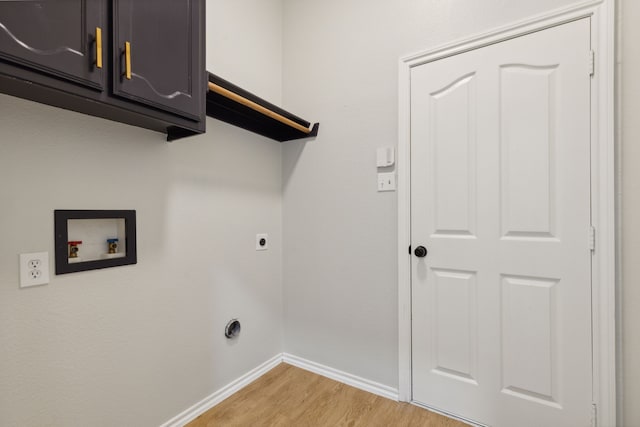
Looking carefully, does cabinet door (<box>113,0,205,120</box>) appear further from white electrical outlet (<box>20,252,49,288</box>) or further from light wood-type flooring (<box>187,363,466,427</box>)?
light wood-type flooring (<box>187,363,466,427</box>)

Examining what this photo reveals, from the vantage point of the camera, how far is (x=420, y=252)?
1.72m

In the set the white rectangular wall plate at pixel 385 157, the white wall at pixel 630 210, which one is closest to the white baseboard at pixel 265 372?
the white wall at pixel 630 210

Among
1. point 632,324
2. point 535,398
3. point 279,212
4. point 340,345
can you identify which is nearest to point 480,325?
point 535,398

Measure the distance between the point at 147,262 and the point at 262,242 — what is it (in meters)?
0.79

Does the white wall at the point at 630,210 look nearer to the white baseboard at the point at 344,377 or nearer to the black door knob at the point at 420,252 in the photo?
the black door knob at the point at 420,252

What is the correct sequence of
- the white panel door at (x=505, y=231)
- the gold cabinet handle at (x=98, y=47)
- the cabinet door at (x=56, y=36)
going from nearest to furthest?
the cabinet door at (x=56, y=36) < the gold cabinet handle at (x=98, y=47) < the white panel door at (x=505, y=231)

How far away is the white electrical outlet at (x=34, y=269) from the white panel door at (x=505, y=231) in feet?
5.68

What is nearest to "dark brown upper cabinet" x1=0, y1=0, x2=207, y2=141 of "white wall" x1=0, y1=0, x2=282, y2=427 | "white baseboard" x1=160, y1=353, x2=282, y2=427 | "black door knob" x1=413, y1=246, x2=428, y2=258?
"white wall" x1=0, y1=0, x2=282, y2=427

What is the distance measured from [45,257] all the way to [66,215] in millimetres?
171

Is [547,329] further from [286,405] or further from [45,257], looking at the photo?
[45,257]

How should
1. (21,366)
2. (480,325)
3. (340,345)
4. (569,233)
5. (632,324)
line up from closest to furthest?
(21,366), (632,324), (569,233), (480,325), (340,345)

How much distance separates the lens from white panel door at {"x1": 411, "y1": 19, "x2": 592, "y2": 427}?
4.47 feet

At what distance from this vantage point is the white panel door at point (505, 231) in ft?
4.47

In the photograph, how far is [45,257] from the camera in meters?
1.13
